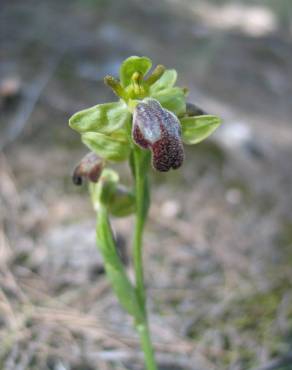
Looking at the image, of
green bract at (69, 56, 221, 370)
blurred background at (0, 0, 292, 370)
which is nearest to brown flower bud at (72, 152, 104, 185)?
green bract at (69, 56, 221, 370)

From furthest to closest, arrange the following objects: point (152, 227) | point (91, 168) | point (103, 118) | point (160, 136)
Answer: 1. point (152, 227)
2. point (91, 168)
3. point (103, 118)
4. point (160, 136)

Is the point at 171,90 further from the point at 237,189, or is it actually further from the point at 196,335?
the point at 237,189

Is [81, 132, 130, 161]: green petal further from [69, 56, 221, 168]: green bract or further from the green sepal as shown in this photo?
the green sepal

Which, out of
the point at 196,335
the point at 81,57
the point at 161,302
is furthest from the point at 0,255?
the point at 81,57

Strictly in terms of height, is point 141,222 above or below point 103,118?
below

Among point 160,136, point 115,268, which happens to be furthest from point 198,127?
point 115,268

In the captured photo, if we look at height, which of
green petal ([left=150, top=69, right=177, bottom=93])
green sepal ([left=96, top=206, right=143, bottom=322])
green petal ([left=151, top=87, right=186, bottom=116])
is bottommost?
green sepal ([left=96, top=206, right=143, bottom=322])

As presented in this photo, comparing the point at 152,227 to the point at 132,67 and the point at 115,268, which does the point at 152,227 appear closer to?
the point at 115,268
